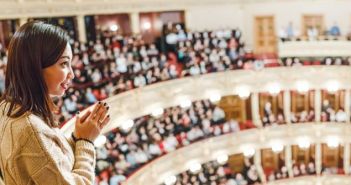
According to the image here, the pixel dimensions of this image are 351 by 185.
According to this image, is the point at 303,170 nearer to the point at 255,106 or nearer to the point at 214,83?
the point at 255,106

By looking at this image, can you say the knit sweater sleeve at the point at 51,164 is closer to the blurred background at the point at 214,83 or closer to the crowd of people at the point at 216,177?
the blurred background at the point at 214,83

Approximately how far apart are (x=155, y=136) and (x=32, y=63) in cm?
1563

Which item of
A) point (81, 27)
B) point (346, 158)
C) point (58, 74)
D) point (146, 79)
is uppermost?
point (58, 74)

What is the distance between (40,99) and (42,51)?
0.63ft

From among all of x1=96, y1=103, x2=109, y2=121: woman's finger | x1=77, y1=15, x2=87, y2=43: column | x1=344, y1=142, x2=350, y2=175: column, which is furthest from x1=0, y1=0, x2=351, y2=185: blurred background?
x1=96, y1=103, x2=109, y2=121: woman's finger

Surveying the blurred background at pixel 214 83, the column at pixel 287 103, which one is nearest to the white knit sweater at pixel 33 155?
the blurred background at pixel 214 83

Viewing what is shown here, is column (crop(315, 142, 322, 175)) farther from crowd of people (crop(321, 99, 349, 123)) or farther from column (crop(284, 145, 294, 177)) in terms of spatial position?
crowd of people (crop(321, 99, 349, 123))

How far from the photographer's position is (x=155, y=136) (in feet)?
57.4

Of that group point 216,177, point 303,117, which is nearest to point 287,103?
point 303,117

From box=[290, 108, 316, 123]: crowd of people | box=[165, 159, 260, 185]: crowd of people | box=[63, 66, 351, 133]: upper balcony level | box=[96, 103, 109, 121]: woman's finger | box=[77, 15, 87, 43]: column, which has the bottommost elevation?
box=[165, 159, 260, 185]: crowd of people

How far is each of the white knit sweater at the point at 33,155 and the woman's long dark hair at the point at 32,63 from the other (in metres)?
0.06

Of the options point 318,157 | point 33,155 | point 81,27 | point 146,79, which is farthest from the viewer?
point 318,157

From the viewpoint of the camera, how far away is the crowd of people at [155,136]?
48.2 ft

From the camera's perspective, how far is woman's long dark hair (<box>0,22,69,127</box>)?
1953 millimetres
